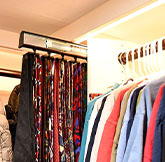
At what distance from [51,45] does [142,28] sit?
48cm

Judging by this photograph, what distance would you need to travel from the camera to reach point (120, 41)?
57.5 inches

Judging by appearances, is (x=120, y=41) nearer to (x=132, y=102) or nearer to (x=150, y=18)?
(x=150, y=18)

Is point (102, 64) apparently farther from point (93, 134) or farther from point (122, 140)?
point (122, 140)

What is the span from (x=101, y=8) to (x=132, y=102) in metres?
0.56

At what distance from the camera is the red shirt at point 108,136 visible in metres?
0.91

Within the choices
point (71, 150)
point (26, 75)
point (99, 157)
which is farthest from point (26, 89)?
point (99, 157)

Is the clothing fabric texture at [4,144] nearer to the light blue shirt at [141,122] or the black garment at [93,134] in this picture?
the black garment at [93,134]

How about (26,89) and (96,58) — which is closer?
(26,89)

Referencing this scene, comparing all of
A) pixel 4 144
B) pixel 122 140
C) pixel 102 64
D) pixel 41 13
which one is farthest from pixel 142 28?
pixel 4 144

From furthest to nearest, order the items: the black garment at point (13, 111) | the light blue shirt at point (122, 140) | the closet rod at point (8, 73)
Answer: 1. the closet rod at point (8, 73)
2. the black garment at point (13, 111)
3. the light blue shirt at point (122, 140)

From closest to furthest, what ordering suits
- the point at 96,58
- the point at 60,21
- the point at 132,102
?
the point at 132,102
the point at 96,58
the point at 60,21

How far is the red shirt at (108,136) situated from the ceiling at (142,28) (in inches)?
20.7

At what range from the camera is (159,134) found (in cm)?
75

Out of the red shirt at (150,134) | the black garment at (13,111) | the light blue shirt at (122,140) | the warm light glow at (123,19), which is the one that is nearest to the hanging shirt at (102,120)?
the light blue shirt at (122,140)
